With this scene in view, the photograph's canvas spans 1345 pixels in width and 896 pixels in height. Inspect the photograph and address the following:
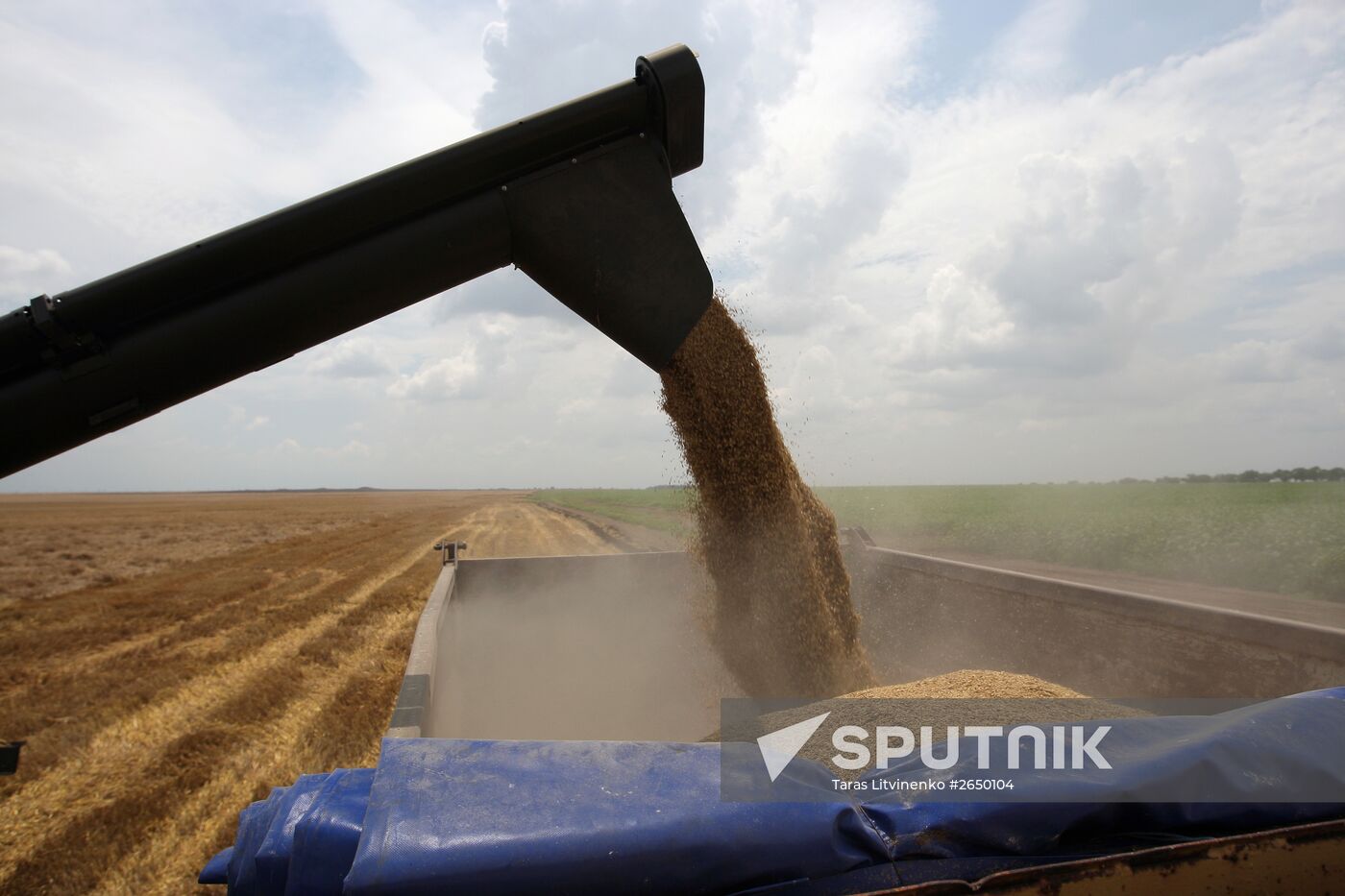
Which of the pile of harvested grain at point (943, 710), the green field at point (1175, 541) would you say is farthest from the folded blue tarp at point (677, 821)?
the green field at point (1175, 541)

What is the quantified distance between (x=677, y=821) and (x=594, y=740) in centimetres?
92

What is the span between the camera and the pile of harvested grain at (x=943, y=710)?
6.47 feet

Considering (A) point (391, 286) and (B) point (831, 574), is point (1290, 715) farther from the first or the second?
(B) point (831, 574)

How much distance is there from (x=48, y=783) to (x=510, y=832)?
204 inches

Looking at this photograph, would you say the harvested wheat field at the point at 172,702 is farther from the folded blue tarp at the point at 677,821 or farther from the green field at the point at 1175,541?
the green field at the point at 1175,541

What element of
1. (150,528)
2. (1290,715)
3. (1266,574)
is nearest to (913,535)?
(1266,574)

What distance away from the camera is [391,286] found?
5.61 ft

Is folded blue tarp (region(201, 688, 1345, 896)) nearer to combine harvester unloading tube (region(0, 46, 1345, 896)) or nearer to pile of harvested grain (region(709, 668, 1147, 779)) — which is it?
combine harvester unloading tube (region(0, 46, 1345, 896))

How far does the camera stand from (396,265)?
1.69 m

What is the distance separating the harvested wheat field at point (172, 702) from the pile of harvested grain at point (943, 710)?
9.97 ft

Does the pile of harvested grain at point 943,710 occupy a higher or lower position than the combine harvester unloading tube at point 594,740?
lower

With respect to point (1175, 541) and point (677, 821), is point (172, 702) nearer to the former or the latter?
point (677, 821)

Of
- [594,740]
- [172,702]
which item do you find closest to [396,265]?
[594,740]

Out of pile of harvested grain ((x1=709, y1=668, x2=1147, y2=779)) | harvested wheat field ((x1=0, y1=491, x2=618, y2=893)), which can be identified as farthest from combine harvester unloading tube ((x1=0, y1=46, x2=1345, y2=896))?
harvested wheat field ((x1=0, y1=491, x2=618, y2=893))
